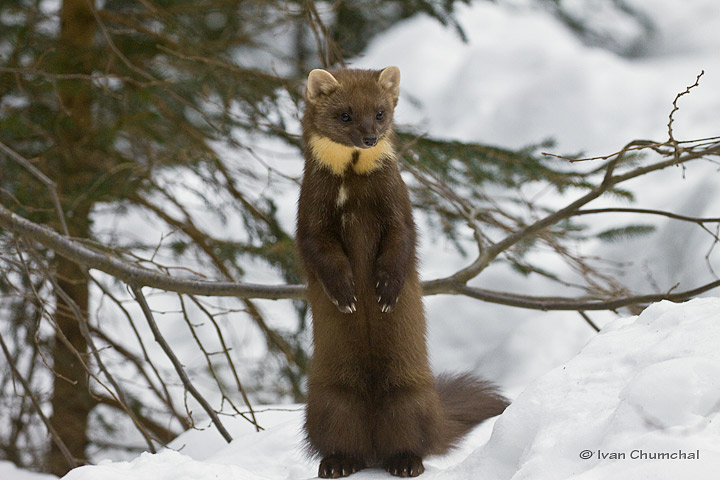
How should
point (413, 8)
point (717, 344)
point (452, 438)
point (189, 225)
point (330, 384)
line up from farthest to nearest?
point (189, 225) < point (413, 8) < point (452, 438) < point (330, 384) < point (717, 344)

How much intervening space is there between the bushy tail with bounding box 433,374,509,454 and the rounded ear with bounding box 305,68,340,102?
143cm

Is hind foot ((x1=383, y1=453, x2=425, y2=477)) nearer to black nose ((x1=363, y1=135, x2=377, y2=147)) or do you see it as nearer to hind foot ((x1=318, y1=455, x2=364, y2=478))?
hind foot ((x1=318, y1=455, x2=364, y2=478))

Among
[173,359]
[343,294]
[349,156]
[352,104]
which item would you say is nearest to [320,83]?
[352,104]

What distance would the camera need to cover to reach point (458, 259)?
10805 mm

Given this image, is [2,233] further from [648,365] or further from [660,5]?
[660,5]

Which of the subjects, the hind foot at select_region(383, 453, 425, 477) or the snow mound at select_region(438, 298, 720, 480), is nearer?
the snow mound at select_region(438, 298, 720, 480)

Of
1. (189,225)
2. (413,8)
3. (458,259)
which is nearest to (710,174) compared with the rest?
(458,259)

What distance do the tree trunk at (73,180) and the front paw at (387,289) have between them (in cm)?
289

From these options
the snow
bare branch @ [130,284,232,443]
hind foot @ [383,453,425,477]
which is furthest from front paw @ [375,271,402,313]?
the snow

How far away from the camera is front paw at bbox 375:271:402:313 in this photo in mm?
3121

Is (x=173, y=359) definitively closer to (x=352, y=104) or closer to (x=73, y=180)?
(x=352, y=104)

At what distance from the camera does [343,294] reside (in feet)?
10.1

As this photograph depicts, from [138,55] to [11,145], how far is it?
1.07 m

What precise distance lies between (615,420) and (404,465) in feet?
3.55
